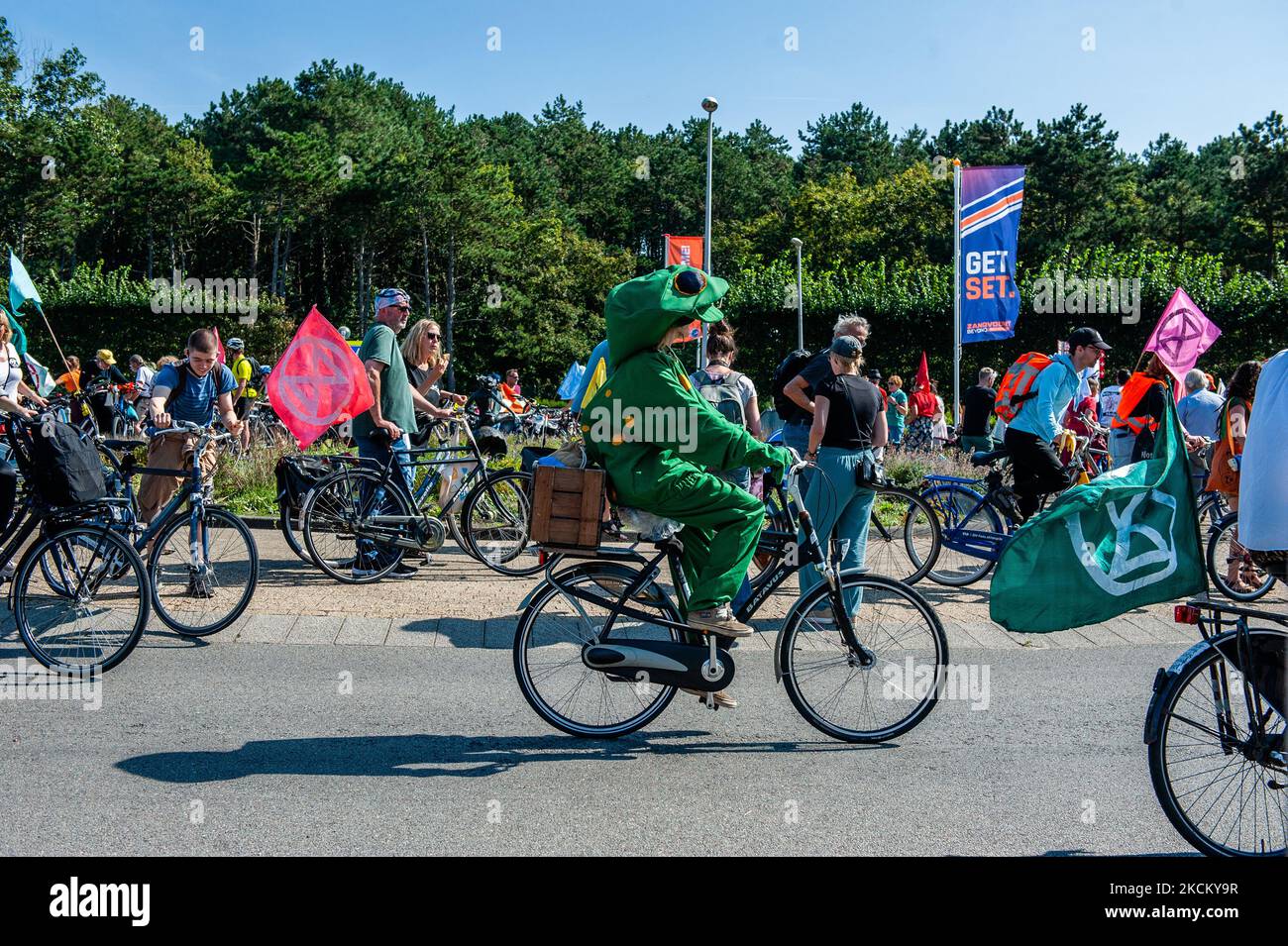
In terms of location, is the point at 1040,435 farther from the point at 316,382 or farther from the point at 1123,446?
the point at 316,382

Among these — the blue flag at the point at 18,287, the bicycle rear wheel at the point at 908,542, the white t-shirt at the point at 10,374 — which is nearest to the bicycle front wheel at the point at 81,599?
the white t-shirt at the point at 10,374

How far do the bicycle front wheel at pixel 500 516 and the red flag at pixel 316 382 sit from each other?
1.13m

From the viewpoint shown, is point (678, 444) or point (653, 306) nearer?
point (653, 306)

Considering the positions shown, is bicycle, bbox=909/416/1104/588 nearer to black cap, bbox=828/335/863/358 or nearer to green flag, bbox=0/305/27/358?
black cap, bbox=828/335/863/358

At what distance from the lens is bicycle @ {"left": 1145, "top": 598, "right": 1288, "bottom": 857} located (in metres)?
3.68

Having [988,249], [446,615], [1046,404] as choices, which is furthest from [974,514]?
[988,249]

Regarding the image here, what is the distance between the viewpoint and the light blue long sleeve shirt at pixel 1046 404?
8.76 metres

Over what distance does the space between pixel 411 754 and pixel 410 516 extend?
381cm

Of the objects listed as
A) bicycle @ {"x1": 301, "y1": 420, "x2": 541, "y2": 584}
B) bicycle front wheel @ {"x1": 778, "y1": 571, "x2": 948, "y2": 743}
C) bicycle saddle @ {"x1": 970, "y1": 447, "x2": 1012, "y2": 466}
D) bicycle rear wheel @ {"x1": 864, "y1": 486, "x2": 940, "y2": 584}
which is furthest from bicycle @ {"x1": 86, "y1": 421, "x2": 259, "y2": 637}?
bicycle saddle @ {"x1": 970, "y1": 447, "x2": 1012, "y2": 466}

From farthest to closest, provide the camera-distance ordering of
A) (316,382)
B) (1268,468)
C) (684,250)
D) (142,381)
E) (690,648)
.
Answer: (684,250)
(142,381)
(316,382)
(690,648)
(1268,468)

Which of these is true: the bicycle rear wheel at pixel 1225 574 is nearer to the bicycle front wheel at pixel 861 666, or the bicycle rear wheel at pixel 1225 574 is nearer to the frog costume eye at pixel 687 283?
the bicycle front wheel at pixel 861 666

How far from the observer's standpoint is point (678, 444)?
16.1 ft

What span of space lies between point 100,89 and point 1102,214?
45.3 metres
